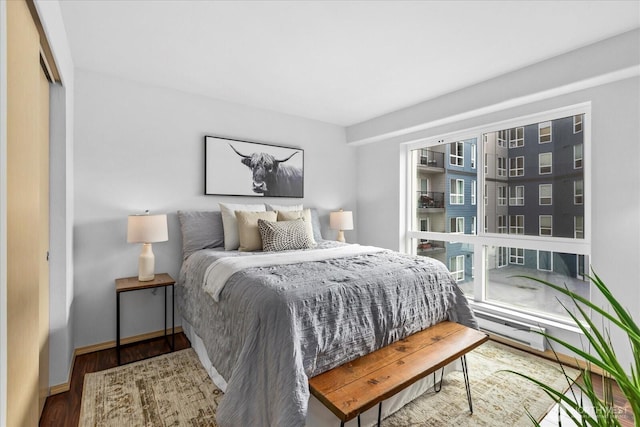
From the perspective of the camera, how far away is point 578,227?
8.97 ft

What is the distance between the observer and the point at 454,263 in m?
3.72

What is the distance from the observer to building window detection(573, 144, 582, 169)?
2749 millimetres

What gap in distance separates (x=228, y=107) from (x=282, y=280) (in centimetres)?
247

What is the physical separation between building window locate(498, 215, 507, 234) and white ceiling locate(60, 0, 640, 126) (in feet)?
4.59

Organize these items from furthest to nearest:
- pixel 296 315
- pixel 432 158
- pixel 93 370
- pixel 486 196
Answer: pixel 432 158 → pixel 486 196 → pixel 93 370 → pixel 296 315

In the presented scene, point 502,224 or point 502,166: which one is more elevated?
point 502,166

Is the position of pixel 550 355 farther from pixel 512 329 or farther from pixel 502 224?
pixel 502 224

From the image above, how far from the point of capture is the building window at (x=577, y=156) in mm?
2749

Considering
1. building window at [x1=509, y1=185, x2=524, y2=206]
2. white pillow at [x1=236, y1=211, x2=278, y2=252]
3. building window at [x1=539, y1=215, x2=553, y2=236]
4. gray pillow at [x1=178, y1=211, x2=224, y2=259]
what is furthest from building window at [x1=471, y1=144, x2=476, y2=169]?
gray pillow at [x1=178, y1=211, x2=224, y2=259]

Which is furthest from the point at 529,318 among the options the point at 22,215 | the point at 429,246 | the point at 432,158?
the point at 22,215

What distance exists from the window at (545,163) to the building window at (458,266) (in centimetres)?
121

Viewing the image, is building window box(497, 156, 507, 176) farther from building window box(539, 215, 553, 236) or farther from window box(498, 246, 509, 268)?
window box(498, 246, 509, 268)

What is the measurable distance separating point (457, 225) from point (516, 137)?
3.69ft

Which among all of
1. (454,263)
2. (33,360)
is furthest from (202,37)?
(454,263)
